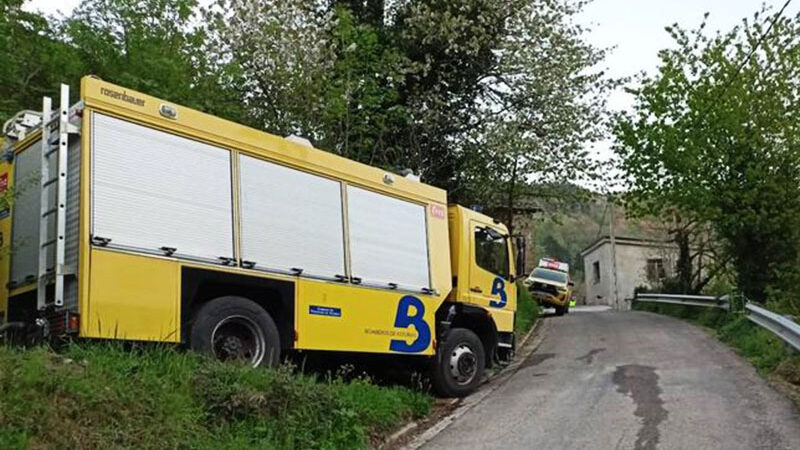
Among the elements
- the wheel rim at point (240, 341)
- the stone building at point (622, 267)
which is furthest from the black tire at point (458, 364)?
the stone building at point (622, 267)

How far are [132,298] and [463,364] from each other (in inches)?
205

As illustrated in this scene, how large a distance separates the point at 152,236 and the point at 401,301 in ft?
11.9

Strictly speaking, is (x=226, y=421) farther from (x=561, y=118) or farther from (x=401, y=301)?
(x=561, y=118)

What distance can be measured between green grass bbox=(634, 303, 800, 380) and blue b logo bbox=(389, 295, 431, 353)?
4.79 meters

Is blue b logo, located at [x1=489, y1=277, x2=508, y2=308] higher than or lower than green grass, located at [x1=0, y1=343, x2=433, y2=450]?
higher

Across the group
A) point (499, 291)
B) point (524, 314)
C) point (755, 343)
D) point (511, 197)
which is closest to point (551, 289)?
point (511, 197)

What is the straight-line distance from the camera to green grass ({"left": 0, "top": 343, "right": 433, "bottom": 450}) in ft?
16.4

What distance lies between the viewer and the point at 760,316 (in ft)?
41.4

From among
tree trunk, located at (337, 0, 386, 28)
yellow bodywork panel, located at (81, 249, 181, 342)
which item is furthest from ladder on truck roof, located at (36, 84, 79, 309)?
tree trunk, located at (337, 0, 386, 28)

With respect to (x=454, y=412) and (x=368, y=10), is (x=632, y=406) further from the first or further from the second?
(x=368, y=10)

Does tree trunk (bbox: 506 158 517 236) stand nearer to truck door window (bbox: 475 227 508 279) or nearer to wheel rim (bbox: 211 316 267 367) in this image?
truck door window (bbox: 475 227 508 279)

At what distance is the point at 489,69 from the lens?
19.8m

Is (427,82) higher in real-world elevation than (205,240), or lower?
higher

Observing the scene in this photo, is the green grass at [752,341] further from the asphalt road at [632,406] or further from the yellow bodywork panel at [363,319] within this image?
the yellow bodywork panel at [363,319]
